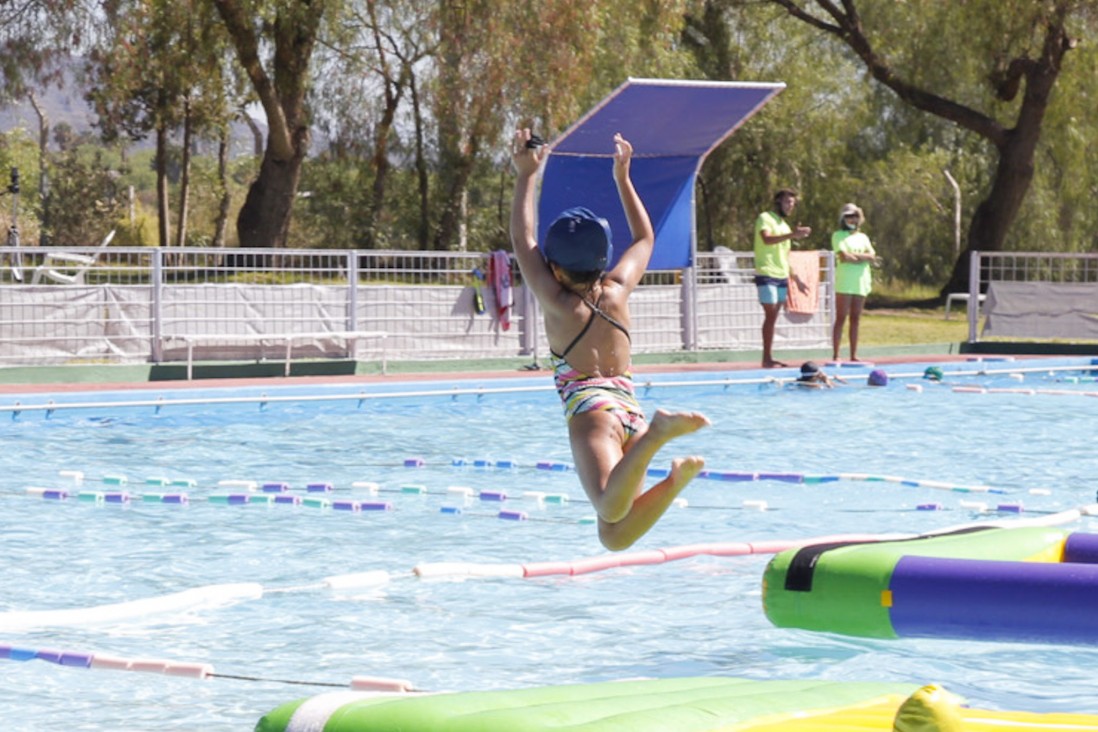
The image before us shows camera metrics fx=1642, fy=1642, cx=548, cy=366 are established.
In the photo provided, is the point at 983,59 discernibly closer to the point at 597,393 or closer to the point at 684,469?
the point at 597,393

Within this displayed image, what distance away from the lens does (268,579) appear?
24.7 ft

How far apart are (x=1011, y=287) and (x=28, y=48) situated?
1542 cm

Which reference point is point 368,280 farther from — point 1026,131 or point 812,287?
point 1026,131

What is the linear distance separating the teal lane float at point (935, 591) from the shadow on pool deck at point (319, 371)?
10.5 m

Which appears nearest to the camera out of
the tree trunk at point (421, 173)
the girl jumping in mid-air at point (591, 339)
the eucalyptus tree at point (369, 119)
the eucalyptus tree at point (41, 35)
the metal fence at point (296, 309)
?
the girl jumping in mid-air at point (591, 339)

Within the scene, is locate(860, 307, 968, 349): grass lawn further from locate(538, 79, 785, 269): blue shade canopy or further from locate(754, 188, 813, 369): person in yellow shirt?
locate(754, 188, 813, 369): person in yellow shirt

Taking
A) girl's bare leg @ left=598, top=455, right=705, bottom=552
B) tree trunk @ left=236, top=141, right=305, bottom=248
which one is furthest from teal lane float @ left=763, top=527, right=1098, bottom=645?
tree trunk @ left=236, top=141, right=305, bottom=248

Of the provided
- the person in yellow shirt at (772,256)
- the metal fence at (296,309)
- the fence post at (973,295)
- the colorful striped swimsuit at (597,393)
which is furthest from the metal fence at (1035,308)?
the colorful striped swimsuit at (597,393)

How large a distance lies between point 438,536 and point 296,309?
9283 mm

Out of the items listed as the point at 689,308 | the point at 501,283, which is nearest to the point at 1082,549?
Answer: the point at 501,283

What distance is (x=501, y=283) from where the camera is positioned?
60.2 ft

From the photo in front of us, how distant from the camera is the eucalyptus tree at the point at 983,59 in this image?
2758 cm

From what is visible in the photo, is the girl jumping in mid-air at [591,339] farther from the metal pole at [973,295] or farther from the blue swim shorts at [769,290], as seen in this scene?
the metal pole at [973,295]

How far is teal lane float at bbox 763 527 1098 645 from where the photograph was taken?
5.07 m
